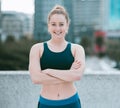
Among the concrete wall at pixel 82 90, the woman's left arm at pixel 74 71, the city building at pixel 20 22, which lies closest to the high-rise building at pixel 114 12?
the city building at pixel 20 22

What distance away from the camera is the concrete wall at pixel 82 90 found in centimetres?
384

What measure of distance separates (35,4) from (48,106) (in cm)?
176

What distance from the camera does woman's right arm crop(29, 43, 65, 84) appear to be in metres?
2.79

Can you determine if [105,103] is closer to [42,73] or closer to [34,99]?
[34,99]

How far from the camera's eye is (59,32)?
111 inches

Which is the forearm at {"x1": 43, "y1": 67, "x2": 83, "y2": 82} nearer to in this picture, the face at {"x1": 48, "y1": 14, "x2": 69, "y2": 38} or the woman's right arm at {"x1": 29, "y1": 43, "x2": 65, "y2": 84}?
the woman's right arm at {"x1": 29, "y1": 43, "x2": 65, "y2": 84}

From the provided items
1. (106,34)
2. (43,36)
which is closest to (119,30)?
(106,34)

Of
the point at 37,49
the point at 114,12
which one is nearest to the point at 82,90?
the point at 37,49

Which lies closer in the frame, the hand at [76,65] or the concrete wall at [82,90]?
the hand at [76,65]

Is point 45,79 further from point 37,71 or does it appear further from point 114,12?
point 114,12

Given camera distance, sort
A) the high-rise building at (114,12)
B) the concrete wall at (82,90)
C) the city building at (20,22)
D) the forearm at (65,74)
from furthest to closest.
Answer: the high-rise building at (114,12), the city building at (20,22), the concrete wall at (82,90), the forearm at (65,74)

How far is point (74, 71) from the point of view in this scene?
2785 millimetres

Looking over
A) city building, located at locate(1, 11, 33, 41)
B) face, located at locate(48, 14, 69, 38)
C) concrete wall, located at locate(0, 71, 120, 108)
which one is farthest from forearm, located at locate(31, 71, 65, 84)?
city building, located at locate(1, 11, 33, 41)

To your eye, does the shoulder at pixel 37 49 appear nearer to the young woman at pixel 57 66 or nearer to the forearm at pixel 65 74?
the young woman at pixel 57 66
